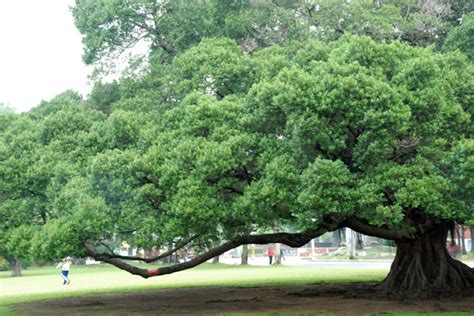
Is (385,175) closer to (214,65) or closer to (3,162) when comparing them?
(214,65)

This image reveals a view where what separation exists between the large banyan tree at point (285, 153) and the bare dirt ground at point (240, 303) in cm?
210

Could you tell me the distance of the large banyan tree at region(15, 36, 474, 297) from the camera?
15.0 metres

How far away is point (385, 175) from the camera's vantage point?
15188mm

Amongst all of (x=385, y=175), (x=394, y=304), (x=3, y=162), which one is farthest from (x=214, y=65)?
(x=394, y=304)

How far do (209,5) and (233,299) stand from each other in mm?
9708

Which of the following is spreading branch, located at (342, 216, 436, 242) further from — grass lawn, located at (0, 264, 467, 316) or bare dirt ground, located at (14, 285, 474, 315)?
grass lawn, located at (0, 264, 467, 316)

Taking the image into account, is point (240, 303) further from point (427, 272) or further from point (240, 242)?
point (427, 272)

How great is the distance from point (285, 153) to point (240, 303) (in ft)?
19.9

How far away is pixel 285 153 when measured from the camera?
16.1 m

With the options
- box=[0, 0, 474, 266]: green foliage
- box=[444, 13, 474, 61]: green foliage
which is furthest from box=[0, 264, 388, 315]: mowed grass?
box=[444, 13, 474, 61]: green foliage

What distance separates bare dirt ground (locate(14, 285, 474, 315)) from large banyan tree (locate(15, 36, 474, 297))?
A: 210cm

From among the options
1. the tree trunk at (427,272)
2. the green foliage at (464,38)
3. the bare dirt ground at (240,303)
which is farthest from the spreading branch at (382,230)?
the green foliage at (464,38)

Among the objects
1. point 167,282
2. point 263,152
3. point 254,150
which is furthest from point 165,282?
point 263,152

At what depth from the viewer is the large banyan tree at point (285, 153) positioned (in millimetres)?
15031
